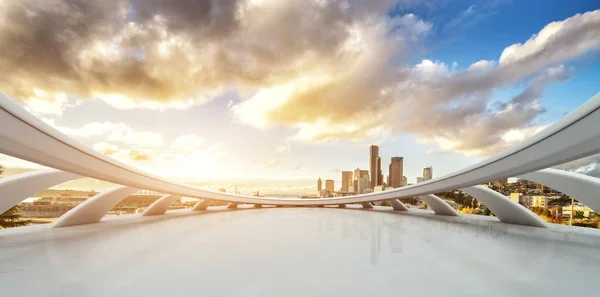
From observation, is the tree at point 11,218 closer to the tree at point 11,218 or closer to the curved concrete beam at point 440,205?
the tree at point 11,218

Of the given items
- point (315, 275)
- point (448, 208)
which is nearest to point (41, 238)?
point (315, 275)

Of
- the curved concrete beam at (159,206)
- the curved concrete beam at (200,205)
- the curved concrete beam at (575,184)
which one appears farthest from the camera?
the curved concrete beam at (200,205)

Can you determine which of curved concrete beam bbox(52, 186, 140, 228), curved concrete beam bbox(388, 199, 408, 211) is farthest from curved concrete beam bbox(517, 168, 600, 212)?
curved concrete beam bbox(52, 186, 140, 228)

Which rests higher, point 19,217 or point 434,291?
point 434,291

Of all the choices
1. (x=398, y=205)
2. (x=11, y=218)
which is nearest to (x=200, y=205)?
(x=398, y=205)

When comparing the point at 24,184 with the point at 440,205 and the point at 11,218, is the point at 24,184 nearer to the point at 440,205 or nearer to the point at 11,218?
the point at 440,205

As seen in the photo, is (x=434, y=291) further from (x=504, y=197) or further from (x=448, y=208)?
(x=448, y=208)

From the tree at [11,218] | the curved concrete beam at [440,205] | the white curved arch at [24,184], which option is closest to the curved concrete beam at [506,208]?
the curved concrete beam at [440,205]
